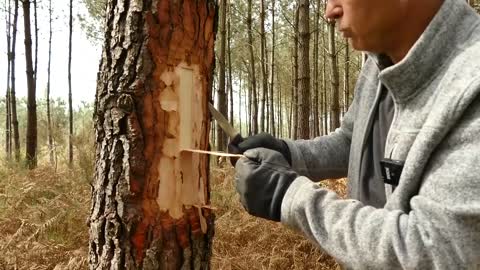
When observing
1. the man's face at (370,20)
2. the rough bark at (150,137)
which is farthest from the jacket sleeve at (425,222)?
the rough bark at (150,137)

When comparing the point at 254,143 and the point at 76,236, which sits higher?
the point at 254,143

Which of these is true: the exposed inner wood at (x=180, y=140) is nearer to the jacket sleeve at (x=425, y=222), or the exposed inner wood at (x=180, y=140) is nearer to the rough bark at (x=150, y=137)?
the rough bark at (x=150, y=137)

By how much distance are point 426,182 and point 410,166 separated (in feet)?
0.20

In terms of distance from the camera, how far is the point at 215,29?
186cm

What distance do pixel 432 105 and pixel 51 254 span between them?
115 inches

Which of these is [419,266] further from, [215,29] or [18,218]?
[18,218]

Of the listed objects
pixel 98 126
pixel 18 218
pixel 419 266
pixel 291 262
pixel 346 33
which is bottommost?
pixel 291 262

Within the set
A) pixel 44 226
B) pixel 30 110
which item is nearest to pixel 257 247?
pixel 44 226

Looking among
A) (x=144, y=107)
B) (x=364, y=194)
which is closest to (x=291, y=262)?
(x=364, y=194)

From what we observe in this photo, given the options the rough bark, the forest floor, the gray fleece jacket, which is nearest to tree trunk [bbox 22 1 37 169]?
the forest floor

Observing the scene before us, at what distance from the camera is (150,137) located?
164 centimetres

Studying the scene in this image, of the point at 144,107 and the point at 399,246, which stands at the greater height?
the point at 144,107

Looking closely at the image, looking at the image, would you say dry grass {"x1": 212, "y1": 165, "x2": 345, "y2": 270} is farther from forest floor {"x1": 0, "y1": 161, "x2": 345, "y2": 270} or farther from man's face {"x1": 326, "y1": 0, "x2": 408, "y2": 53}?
man's face {"x1": 326, "y1": 0, "x2": 408, "y2": 53}

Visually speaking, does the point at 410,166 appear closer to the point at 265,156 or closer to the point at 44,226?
the point at 265,156
